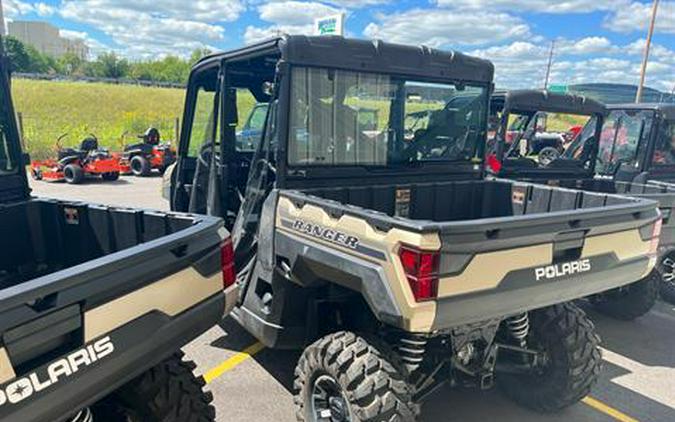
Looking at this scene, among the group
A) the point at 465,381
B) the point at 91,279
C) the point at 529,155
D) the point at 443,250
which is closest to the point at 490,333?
the point at 465,381

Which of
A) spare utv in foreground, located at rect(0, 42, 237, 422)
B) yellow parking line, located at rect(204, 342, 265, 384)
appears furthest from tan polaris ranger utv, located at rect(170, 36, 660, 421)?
spare utv in foreground, located at rect(0, 42, 237, 422)

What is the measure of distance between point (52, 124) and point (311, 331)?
972 inches

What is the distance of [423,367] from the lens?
3080mm

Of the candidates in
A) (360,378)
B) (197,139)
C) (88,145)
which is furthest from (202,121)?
(88,145)

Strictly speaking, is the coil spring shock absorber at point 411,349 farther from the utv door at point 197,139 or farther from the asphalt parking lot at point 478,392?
the utv door at point 197,139

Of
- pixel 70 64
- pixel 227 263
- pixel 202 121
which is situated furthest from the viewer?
pixel 70 64

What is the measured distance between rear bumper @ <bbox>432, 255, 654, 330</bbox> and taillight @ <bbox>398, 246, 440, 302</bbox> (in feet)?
0.29

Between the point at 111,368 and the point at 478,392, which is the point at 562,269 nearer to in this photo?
the point at 478,392

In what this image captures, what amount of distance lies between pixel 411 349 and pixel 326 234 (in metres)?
0.81

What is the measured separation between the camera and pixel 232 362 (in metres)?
4.07

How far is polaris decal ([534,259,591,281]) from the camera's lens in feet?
8.70

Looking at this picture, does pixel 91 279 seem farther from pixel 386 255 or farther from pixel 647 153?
pixel 647 153

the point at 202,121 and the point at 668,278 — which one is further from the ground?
the point at 202,121

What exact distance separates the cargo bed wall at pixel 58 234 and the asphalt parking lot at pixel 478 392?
1.36m
